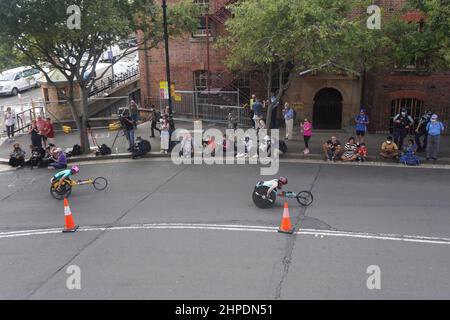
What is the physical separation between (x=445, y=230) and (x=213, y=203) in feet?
17.5

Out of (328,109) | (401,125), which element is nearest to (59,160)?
(401,125)

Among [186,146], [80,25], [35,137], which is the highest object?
[80,25]

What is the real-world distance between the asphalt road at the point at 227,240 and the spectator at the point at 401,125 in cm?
267

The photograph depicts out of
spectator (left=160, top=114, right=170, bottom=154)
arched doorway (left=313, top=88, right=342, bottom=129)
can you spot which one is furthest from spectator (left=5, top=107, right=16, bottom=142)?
arched doorway (left=313, top=88, right=342, bottom=129)

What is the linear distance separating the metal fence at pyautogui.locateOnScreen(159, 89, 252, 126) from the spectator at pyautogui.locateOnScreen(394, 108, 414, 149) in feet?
23.3

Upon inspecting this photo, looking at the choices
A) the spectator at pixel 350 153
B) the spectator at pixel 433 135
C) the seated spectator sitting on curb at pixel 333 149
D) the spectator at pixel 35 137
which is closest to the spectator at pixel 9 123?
the spectator at pixel 35 137

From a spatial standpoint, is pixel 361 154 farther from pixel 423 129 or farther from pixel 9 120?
pixel 9 120

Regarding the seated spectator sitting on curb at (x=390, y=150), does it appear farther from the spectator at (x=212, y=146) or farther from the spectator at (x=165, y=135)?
the spectator at (x=165, y=135)

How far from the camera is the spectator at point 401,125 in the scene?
17.2m

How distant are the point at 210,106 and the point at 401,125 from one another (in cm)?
977

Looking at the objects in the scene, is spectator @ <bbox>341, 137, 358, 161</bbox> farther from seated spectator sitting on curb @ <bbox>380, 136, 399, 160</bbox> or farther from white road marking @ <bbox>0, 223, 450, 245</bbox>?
white road marking @ <bbox>0, 223, 450, 245</bbox>

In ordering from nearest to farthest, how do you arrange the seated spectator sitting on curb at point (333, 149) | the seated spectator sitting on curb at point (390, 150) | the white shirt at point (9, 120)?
the seated spectator sitting on curb at point (390, 150) < the seated spectator sitting on curb at point (333, 149) < the white shirt at point (9, 120)

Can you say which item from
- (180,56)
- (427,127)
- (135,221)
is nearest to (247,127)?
(180,56)

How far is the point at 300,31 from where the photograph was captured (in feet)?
49.0
